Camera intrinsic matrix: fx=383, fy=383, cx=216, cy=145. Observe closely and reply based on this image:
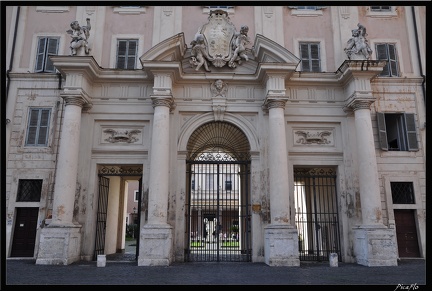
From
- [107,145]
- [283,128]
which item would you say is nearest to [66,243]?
[107,145]

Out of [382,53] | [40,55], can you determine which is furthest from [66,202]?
[382,53]

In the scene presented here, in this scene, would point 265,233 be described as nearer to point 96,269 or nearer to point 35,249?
point 96,269

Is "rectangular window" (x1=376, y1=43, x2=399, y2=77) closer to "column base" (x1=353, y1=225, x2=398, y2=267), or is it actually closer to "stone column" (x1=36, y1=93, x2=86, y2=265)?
"column base" (x1=353, y1=225, x2=398, y2=267)

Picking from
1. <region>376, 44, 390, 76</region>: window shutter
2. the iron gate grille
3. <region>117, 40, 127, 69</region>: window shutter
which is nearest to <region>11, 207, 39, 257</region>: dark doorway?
<region>117, 40, 127, 69</region>: window shutter

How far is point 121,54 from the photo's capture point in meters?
15.4

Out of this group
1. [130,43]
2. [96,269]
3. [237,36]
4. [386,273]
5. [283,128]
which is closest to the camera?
[386,273]

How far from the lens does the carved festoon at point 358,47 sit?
13953 mm

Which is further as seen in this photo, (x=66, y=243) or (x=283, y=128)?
(x=283, y=128)

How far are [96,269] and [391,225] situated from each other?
33.1 feet

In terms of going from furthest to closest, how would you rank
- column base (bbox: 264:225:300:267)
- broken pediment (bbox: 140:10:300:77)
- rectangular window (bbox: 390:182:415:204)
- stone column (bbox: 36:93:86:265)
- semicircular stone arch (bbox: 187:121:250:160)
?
semicircular stone arch (bbox: 187:121:250:160), rectangular window (bbox: 390:182:415:204), broken pediment (bbox: 140:10:300:77), stone column (bbox: 36:93:86:265), column base (bbox: 264:225:300:267)

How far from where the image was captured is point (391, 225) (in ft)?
44.9

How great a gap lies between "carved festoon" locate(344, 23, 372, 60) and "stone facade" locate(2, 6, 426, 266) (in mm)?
629

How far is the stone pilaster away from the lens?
12.1m

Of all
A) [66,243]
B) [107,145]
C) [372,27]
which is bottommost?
[66,243]
